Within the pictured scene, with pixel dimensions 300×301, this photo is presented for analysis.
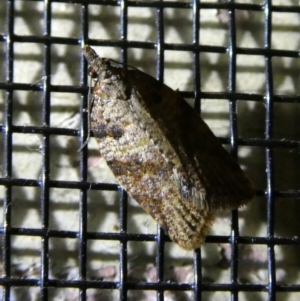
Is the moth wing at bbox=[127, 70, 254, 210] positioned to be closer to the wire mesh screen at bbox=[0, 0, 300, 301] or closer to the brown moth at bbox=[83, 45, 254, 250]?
the brown moth at bbox=[83, 45, 254, 250]

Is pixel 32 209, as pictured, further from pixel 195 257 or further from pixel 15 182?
pixel 195 257

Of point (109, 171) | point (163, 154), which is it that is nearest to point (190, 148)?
point (163, 154)

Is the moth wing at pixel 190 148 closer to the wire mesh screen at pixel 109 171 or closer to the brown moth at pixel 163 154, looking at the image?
the brown moth at pixel 163 154

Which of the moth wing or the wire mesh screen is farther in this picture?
the wire mesh screen

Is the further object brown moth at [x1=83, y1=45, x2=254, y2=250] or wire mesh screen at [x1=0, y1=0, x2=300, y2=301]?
wire mesh screen at [x1=0, y1=0, x2=300, y2=301]

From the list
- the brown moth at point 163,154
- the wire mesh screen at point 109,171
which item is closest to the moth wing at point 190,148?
the brown moth at point 163,154

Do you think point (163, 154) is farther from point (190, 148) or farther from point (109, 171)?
point (109, 171)

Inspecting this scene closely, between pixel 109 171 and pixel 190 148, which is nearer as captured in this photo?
pixel 190 148

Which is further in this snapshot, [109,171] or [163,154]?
[109,171]

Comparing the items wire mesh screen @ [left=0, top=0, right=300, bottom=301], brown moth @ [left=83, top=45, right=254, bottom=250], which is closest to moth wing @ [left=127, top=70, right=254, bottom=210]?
brown moth @ [left=83, top=45, right=254, bottom=250]
